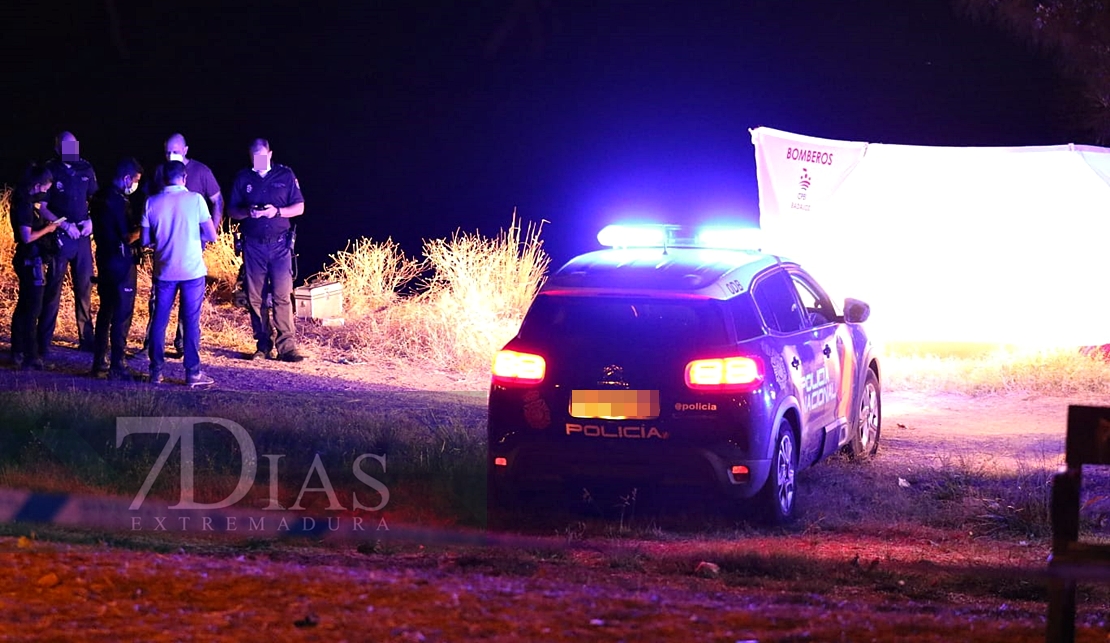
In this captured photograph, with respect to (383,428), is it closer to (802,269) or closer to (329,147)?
(802,269)

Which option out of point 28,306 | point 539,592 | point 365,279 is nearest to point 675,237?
point 539,592

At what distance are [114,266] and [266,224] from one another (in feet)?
4.64

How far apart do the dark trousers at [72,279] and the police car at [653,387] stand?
212 inches

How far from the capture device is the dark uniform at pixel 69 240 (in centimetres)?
1228

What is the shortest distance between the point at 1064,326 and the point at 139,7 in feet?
116

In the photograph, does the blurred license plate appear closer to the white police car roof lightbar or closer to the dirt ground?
the dirt ground

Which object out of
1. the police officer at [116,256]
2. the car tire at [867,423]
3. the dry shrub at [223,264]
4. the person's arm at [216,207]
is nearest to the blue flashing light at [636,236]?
the car tire at [867,423]

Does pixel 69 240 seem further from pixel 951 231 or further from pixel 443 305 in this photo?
pixel 951 231

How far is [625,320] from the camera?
830 cm

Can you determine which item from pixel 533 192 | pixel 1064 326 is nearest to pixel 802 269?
pixel 1064 326

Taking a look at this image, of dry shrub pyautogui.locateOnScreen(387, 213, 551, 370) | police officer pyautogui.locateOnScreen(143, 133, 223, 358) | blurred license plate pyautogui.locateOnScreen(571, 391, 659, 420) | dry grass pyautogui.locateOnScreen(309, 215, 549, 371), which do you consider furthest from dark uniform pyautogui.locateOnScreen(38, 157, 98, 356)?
blurred license plate pyautogui.locateOnScreen(571, 391, 659, 420)

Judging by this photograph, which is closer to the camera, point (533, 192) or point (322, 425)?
point (322, 425)

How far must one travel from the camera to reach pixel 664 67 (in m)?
33.7

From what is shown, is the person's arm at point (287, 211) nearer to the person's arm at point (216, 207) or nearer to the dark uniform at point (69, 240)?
the person's arm at point (216, 207)
